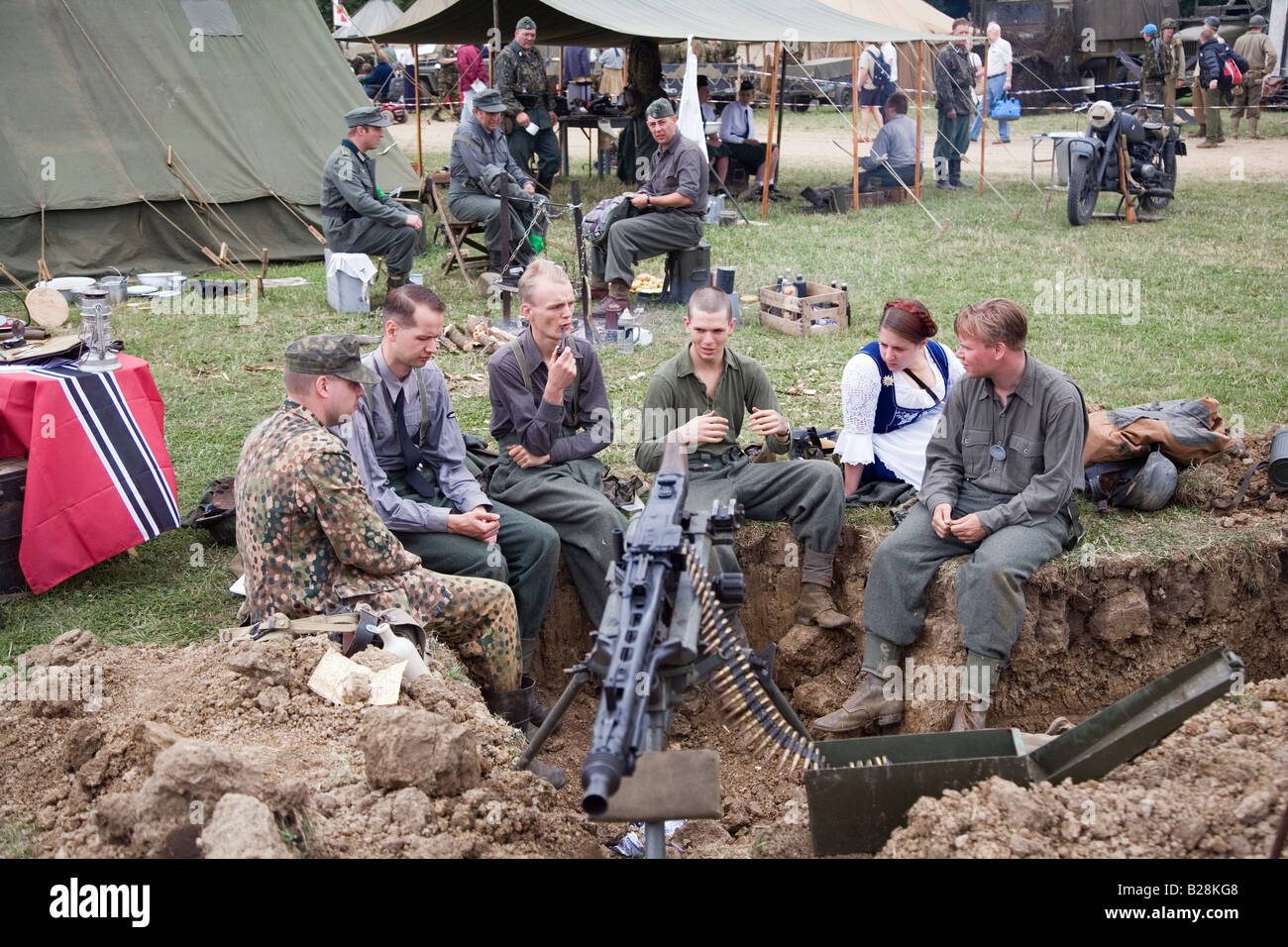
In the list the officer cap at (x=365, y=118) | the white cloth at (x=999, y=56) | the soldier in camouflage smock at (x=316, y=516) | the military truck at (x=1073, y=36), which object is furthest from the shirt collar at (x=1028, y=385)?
the military truck at (x=1073, y=36)

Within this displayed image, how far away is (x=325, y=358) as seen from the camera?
484 cm

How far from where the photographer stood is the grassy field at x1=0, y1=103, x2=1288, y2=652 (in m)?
6.14

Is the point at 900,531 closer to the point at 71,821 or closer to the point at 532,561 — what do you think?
the point at 532,561

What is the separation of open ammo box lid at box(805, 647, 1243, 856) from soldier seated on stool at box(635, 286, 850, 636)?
88.3 inches

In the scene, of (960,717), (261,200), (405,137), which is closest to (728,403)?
(960,717)

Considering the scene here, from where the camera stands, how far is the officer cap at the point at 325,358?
4832 millimetres

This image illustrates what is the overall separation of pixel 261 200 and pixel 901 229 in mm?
7424

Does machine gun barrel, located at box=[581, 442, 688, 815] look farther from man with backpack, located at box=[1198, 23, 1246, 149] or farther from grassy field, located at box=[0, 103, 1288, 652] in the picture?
man with backpack, located at box=[1198, 23, 1246, 149]

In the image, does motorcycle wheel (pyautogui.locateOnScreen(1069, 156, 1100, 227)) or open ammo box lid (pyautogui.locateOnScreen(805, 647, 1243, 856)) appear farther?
motorcycle wheel (pyautogui.locateOnScreen(1069, 156, 1100, 227))

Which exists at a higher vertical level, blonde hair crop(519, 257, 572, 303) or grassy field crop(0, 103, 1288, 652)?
blonde hair crop(519, 257, 572, 303)

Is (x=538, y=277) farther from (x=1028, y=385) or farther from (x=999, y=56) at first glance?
(x=999, y=56)

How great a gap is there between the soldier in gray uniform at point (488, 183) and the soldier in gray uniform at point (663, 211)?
118 cm

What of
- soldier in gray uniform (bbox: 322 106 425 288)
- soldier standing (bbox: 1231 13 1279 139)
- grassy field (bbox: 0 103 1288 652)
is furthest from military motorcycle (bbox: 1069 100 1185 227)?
soldier standing (bbox: 1231 13 1279 139)

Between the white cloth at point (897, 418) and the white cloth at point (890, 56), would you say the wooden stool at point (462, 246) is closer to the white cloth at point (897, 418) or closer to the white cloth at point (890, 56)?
the white cloth at point (897, 418)
